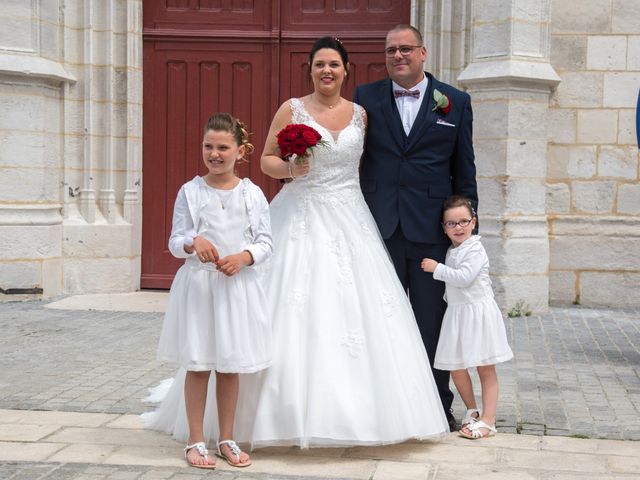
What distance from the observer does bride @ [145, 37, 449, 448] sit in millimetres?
4133

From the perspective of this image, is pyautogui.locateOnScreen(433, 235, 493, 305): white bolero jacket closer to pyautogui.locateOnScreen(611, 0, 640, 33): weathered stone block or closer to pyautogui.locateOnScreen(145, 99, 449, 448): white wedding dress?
pyautogui.locateOnScreen(145, 99, 449, 448): white wedding dress

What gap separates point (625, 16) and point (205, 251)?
20.0ft

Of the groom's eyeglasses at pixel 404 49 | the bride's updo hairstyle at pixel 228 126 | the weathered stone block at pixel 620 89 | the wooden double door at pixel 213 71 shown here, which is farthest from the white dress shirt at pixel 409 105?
the wooden double door at pixel 213 71

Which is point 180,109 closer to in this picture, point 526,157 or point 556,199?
point 526,157

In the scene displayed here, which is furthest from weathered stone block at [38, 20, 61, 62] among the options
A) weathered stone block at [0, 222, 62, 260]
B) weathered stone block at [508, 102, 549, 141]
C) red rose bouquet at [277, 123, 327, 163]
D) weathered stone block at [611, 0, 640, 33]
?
red rose bouquet at [277, 123, 327, 163]

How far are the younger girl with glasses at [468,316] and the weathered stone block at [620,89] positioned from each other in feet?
15.5

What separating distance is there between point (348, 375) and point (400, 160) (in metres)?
1.09

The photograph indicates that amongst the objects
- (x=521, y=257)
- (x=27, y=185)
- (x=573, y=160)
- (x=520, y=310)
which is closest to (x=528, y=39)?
(x=573, y=160)

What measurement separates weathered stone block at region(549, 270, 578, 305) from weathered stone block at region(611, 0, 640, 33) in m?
2.17

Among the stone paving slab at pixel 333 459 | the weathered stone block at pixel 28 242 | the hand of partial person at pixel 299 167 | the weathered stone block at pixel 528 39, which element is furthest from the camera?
the weathered stone block at pixel 28 242

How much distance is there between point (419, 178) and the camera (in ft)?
15.5

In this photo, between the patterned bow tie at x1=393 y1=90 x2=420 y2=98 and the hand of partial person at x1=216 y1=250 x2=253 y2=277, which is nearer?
the hand of partial person at x1=216 y1=250 x2=253 y2=277

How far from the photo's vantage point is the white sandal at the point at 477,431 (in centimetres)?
457

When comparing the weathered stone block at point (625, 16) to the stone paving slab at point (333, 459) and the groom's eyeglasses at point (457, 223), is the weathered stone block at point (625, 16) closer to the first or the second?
the groom's eyeglasses at point (457, 223)
